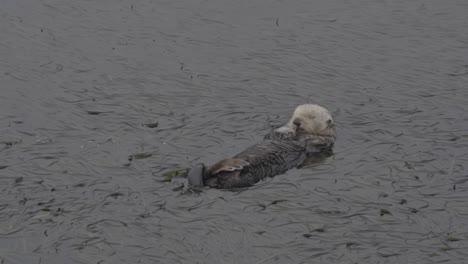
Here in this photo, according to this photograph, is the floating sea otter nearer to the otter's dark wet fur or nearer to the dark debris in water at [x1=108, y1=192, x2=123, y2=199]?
the otter's dark wet fur

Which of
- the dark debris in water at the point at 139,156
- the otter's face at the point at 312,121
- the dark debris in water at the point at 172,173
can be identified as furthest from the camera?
the otter's face at the point at 312,121

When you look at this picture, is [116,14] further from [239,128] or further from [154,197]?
[154,197]

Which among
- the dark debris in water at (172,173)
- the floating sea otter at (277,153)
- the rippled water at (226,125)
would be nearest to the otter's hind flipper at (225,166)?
the floating sea otter at (277,153)

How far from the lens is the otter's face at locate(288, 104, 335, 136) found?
30.1 ft

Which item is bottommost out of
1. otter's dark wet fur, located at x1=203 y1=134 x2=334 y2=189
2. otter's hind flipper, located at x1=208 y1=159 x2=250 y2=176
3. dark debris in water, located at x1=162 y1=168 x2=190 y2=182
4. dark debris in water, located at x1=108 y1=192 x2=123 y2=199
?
dark debris in water, located at x1=108 y1=192 x2=123 y2=199

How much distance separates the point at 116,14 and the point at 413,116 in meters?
5.47

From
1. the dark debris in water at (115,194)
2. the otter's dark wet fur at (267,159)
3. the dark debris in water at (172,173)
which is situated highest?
the otter's dark wet fur at (267,159)

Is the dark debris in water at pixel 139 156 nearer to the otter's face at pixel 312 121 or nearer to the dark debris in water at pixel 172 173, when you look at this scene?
the dark debris in water at pixel 172 173

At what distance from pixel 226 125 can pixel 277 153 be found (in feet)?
3.81

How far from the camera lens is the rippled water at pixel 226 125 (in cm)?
689

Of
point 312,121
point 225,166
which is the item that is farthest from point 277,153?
point 312,121

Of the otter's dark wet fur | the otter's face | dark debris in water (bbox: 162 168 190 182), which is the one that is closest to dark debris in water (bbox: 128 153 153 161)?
dark debris in water (bbox: 162 168 190 182)

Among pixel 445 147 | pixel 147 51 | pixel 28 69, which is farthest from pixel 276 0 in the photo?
pixel 445 147

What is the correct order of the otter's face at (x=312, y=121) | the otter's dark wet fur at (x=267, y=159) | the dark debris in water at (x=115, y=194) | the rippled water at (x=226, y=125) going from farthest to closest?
the otter's face at (x=312, y=121), the otter's dark wet fur at (x=267, y=159), the dark debris in water at (x=115, y=194), the rippled water at (x=226, y=125)
